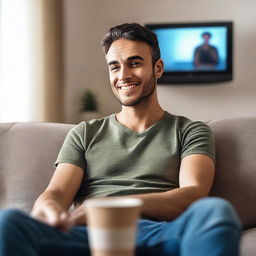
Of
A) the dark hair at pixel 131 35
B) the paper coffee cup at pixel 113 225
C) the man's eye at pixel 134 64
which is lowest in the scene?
the paper coffee cup at pixel 113 225

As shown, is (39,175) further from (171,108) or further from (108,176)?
(171,108)

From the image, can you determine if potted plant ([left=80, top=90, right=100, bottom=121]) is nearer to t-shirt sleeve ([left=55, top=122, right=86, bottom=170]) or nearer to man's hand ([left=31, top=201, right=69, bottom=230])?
t-shirt sleeve ([left=55, top=122, right=86, bottom=170])

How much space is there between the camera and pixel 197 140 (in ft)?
5.82

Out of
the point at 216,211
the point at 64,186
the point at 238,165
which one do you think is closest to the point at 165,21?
the point at 238,165

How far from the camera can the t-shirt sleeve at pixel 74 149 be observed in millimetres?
1815

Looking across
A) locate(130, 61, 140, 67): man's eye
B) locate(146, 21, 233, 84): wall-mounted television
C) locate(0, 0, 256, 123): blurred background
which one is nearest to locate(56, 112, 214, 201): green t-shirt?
locate(130, 61, 140, 67): man's eye

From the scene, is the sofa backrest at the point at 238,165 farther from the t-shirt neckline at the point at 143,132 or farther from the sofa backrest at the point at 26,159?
the sofa backrest at the point at 26,159

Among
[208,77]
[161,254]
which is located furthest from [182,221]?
[208,77]

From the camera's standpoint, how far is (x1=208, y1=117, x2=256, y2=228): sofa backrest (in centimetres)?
181

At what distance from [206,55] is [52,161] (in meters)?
3.49

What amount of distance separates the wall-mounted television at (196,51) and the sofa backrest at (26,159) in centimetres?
329

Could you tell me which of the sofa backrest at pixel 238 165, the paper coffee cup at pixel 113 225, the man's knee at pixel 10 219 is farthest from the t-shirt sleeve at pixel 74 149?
the paper coffee cup at pixel 113 225

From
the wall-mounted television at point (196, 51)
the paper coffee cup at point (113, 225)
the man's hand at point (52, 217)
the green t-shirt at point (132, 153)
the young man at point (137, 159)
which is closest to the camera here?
the paper coffee cup at point (113, 225)

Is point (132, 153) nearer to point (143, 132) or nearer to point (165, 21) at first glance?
point (143, 132)
